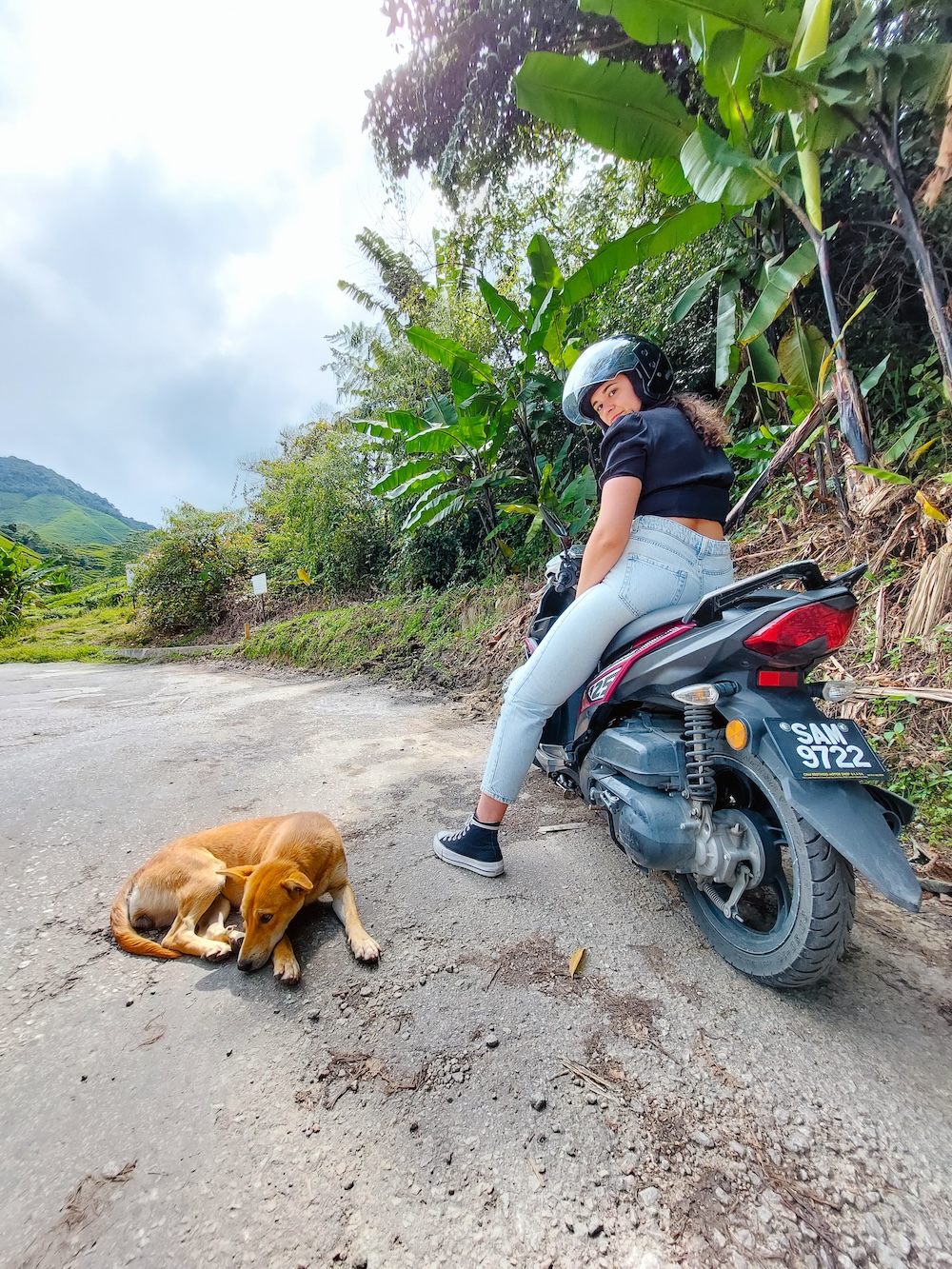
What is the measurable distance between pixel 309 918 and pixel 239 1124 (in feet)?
2.62

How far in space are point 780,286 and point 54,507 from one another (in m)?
117

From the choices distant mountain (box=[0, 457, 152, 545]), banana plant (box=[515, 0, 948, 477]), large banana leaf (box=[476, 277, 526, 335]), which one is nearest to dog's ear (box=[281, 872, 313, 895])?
banana plant (box=[515, 0, 948, 477])

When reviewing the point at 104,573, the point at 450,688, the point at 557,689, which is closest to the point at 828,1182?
the point at 557,689

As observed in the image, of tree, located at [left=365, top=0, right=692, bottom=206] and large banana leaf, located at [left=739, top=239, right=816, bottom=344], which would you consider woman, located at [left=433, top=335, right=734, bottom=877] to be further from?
tree, located at [left=365, top=0, right=692, bottom=206]

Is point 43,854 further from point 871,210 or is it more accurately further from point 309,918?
point 871,210

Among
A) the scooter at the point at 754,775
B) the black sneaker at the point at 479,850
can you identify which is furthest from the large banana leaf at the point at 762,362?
the black sneaker at the point at 479,850

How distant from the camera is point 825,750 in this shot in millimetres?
1337

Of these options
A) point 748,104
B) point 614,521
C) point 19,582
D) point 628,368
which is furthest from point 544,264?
point 19,582

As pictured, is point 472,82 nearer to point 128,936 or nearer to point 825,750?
point 825,750

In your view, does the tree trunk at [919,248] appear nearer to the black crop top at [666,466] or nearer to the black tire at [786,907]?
the black crop top at [666,466]

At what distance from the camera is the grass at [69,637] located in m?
13.0

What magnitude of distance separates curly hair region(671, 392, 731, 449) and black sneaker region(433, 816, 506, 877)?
5.48 ft

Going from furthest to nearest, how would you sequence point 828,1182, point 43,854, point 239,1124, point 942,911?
point 43,854 < point 942,911 < point 239,1124 < point 828,1182

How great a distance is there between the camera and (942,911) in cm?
176
